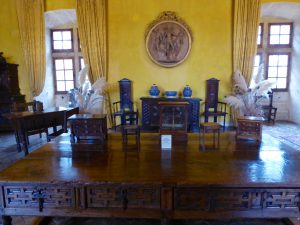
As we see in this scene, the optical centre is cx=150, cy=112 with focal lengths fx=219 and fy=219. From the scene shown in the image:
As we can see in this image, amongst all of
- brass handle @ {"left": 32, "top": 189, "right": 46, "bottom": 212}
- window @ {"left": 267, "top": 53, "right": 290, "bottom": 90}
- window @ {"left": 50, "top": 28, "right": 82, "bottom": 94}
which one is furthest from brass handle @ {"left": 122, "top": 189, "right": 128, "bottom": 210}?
window @ {"left": 267, "top": 53, "right": 290, "bottom": 90}

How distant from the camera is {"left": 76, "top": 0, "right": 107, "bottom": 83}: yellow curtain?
543 cm

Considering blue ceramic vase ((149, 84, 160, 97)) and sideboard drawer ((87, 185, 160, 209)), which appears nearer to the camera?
sideboard drawer ((87, 185, 160, 209))

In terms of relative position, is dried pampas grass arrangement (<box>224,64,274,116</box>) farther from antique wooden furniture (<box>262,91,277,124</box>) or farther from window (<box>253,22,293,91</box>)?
window (<box>253,22,293,91</box>)

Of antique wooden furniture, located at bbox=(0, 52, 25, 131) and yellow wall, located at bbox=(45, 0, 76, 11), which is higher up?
yellow wall, located at bbox=(45, 0, 76, 11)

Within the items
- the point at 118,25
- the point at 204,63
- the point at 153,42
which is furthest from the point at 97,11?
the point at 204,63

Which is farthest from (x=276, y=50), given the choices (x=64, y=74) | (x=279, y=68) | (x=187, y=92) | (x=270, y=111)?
(x=64, y=74)

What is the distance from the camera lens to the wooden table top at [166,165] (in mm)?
1517

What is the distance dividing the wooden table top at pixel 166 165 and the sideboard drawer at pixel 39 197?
3.1 inches

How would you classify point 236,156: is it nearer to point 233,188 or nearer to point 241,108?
point 233,188

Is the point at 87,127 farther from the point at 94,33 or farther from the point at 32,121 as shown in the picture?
the point at 94,33

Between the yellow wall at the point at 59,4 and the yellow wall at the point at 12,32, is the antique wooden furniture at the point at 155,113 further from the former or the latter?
the yellow wall at the point at 12,32

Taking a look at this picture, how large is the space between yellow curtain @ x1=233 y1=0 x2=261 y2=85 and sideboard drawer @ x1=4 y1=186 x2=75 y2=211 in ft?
16.7

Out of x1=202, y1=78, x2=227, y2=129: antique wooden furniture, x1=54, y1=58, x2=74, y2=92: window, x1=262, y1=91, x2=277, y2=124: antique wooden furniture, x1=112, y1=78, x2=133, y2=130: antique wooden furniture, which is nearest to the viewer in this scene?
x1=202, y1=78, x2=227, y2=129: antique wooden furniture

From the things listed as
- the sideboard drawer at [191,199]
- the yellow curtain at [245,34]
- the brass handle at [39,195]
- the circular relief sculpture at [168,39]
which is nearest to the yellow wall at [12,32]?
the circular relief sculpture at [168,39]
